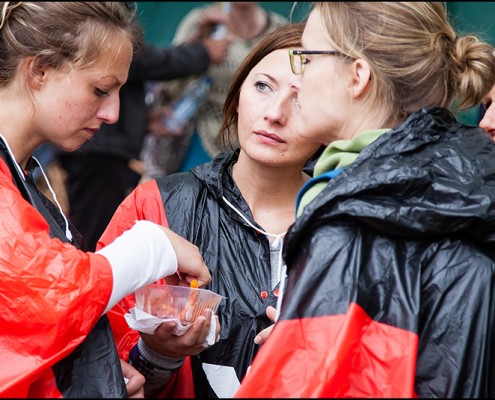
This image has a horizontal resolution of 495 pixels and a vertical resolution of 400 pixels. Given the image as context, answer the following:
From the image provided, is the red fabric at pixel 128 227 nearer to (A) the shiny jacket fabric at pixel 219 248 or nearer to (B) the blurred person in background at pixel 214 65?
(A) the shiny jacket fabric at pixel 219 248

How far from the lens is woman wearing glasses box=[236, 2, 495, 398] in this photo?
1879 millimetres

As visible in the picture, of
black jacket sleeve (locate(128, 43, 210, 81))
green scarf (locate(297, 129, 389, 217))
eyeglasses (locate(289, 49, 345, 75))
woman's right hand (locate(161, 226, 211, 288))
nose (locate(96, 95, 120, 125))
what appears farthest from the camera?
black jacket sleeve (locate(128, 43, 210, 81))

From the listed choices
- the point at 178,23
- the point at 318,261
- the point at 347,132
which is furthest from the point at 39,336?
the point at 178,23

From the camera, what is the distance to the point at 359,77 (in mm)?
2152

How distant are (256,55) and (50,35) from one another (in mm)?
830

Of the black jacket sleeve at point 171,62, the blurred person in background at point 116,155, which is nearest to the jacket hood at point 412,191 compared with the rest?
the blurred person in background at point 116,155

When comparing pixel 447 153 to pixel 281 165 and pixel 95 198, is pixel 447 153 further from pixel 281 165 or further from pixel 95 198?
pixel 95 198

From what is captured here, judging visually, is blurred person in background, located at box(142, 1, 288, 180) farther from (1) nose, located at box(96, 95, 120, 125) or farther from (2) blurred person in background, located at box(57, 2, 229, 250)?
(1) nose, located at box(96, 95, 120, 125)

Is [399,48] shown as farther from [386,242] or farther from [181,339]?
[181,339]

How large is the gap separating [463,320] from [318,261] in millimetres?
344

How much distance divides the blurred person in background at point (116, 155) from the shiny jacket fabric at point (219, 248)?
2.21m

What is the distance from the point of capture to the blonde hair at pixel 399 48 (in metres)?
2.14

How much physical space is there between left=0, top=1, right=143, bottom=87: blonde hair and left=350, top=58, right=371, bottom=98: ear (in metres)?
0.76

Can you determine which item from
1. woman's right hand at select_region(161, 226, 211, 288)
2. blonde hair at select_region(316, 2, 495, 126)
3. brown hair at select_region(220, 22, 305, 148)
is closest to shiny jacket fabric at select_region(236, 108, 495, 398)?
blonde hair at select_region(316, 2, 495, 126)
